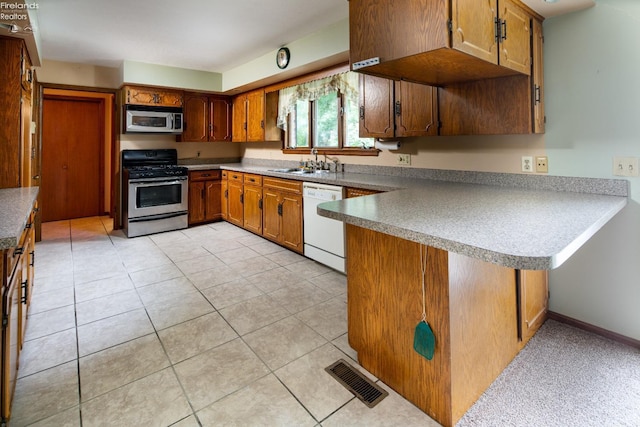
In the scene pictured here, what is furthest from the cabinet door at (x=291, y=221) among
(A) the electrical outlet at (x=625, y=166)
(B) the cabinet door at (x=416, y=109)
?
(A) the electrical outlet at (x=625, y=166)

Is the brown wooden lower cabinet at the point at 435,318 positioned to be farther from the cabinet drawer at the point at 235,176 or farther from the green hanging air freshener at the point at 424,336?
the cabinet drawer at the point at 235,176

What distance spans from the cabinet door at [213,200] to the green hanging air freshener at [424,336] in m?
4.33

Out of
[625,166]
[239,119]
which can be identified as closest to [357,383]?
[625,166]

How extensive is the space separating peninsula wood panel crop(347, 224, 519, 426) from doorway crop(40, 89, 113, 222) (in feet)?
18.0

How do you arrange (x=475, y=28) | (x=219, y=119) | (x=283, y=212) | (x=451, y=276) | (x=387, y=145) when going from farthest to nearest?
(x=219, y=119) → (x=283, y=212) → (x=387, y=145) → (x=475, y=28) → (x=451, y=276)

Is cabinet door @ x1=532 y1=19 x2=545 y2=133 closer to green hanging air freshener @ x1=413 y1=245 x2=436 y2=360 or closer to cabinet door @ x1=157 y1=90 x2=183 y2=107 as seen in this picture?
green hanging air freshener @ x1=413 y1=245 x2=436 y2=360

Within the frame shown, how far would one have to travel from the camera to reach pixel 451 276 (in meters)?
1.36

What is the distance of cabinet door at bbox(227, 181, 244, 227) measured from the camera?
15.7 ft

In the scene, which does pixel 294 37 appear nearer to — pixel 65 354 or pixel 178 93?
pixel 178 93

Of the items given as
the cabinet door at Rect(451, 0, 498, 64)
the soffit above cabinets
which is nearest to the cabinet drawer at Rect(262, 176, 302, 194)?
the cabinet door at Rect(451, 0, 498, 64)

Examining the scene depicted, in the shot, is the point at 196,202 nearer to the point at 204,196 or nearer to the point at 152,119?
the point at 204,196

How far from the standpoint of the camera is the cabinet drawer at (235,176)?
4737mm

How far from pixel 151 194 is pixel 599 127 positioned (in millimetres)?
4704

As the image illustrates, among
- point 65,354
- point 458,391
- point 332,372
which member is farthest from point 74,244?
point 458,391
